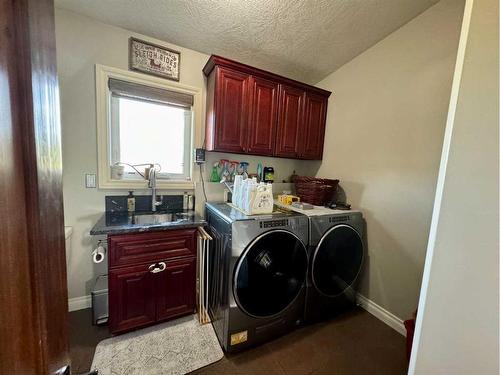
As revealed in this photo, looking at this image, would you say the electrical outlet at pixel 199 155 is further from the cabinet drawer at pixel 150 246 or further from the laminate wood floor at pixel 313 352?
the laminate wood floor at pixel 313 352

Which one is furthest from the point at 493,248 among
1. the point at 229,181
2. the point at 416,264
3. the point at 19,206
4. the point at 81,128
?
the point at 81,128

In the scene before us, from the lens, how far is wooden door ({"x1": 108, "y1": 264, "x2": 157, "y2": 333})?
1.48m

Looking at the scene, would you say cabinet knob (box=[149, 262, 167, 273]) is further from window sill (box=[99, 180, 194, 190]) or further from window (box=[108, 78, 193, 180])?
window (box=[108, 78, 193, 180])

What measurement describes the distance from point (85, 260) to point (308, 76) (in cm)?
307

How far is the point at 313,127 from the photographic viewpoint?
7.97ft

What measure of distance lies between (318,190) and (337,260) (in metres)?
0.70

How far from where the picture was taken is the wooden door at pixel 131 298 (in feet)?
4.86

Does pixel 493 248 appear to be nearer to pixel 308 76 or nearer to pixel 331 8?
pixel 331 8

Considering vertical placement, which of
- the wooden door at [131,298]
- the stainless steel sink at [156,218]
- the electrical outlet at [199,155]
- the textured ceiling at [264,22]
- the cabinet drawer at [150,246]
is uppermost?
the textured ceiling at [264,22]

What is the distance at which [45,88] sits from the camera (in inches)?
14.6

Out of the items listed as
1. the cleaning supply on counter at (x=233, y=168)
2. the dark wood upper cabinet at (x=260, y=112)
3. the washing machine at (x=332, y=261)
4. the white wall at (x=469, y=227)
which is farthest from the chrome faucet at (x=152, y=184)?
the white wall at (x=469, y=227)

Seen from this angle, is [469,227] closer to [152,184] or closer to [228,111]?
[228,111]

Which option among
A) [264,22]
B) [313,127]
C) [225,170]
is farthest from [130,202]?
[313,127]

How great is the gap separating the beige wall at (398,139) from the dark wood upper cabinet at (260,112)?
0.37 meters
